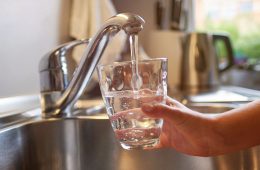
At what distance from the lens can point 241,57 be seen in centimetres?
193

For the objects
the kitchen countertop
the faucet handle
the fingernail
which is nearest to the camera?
the fingernail

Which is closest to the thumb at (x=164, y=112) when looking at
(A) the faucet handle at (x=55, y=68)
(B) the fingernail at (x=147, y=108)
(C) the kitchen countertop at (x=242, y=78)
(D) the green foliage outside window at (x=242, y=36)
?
(B) the fingernail at (x=147, y=108)

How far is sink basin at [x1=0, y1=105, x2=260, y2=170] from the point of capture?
61 centimetres

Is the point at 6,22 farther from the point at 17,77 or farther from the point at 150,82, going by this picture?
the point at 150,82

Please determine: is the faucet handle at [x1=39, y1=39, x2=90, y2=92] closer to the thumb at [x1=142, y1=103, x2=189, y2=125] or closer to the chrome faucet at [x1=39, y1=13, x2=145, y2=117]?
the chrome faucet at [x1=39, y1=13, x2=145, y2=117]

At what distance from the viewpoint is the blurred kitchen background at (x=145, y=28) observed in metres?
0.79

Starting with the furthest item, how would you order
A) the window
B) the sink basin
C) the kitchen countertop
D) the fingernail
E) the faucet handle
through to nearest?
the window
the kitchen countertop
the faucet handle
the sink basin
the fingernail

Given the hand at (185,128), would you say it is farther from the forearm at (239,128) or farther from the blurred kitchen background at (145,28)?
the blurred kitchen background at (145,28)

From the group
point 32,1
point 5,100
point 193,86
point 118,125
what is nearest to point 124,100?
point 118,125

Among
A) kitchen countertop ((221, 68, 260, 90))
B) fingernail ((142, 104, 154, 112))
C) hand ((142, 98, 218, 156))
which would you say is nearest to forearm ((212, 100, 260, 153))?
hand ((142, 98, 218, 156))

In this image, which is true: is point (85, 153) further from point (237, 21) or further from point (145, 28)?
point (237, 21)

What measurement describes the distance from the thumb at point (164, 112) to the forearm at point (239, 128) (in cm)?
6

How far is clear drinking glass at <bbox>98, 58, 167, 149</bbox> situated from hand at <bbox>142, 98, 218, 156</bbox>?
2 centimetres

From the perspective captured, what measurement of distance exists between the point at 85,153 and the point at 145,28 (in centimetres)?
96
